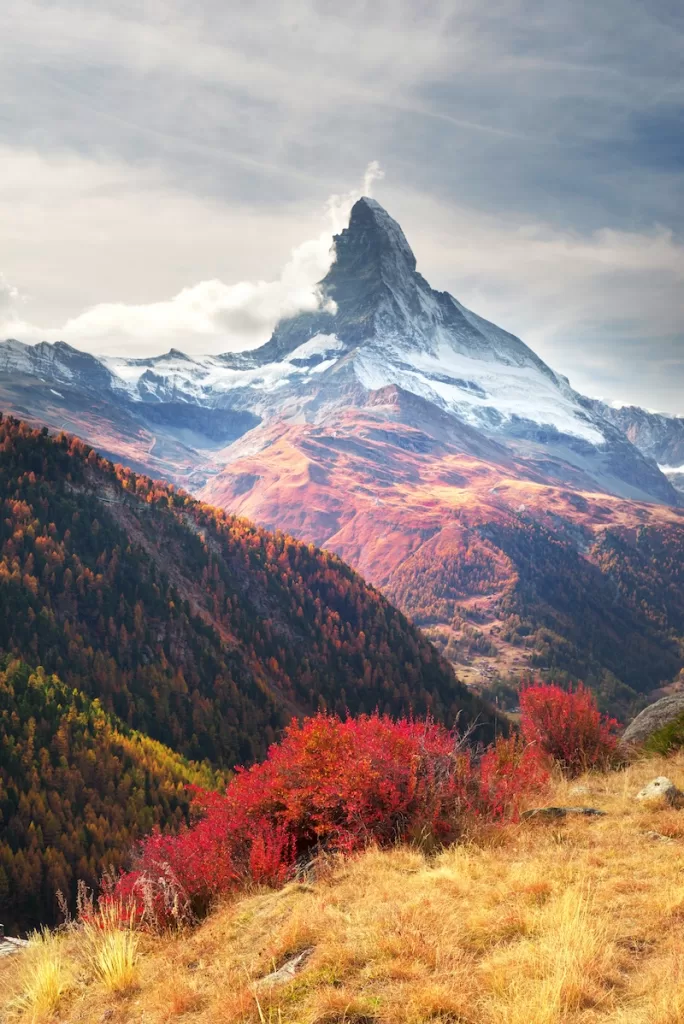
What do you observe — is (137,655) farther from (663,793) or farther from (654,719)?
(663,793)

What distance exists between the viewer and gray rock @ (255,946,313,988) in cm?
730

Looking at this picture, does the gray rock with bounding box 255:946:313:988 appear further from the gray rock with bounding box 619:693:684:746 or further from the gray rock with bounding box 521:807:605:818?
the gray rock with bounding box 619:693:684:746

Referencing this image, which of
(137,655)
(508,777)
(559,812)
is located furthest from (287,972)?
(137,655)

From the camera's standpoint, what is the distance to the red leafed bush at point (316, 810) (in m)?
11.5

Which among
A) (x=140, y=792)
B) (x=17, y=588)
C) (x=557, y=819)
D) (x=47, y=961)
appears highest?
(x=557, y=819)

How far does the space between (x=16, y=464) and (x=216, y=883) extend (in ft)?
400

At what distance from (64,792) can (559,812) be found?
2409 inches

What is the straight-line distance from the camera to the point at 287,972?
297 inches

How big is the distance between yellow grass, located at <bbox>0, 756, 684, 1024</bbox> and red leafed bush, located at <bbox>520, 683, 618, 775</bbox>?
6810 millimetres

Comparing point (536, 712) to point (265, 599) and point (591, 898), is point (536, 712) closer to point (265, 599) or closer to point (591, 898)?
point (591, 898)

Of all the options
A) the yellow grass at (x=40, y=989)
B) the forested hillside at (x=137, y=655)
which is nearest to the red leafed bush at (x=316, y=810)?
the yellow grass at (x=40, y=989)

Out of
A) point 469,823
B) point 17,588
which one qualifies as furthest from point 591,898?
point 17,588

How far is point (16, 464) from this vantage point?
11494 cm

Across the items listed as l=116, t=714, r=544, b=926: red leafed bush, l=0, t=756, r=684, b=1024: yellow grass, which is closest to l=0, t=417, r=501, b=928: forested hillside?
l=116, t=714, r=544, b=926: red leafed bush
